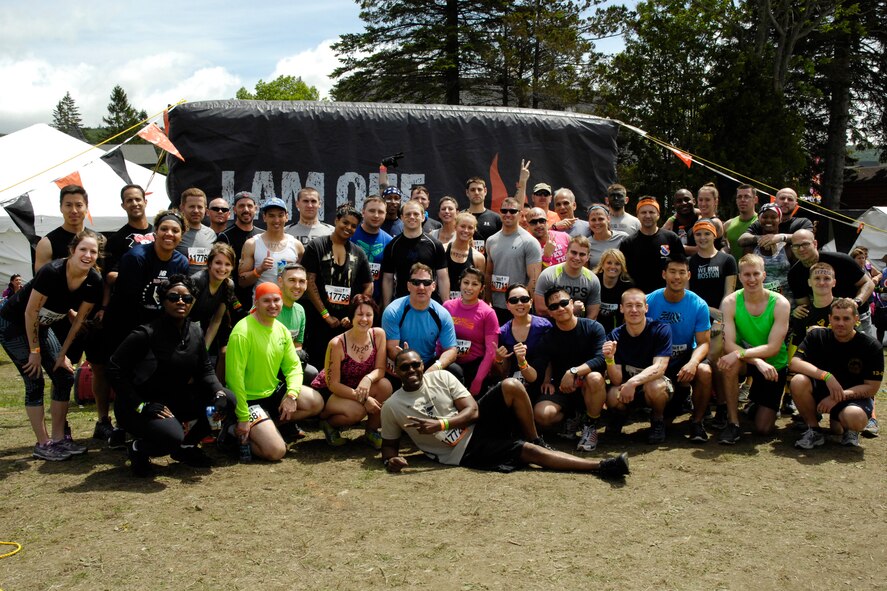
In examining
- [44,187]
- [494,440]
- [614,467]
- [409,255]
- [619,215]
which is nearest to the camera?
[614,467]

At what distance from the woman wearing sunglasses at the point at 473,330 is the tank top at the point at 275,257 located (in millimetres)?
1419

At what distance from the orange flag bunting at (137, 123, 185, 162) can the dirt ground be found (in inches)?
141

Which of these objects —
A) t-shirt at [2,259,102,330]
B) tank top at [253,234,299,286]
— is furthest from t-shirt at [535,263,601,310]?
t-shirt at [2,259,102,330]

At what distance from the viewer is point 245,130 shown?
820 centimetres

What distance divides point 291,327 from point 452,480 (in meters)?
1.83

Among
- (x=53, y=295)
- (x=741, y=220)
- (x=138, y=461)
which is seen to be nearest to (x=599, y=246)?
(x=741, y=220)

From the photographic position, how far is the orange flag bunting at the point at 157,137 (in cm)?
760

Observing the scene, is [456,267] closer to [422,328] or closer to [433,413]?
[422,328]

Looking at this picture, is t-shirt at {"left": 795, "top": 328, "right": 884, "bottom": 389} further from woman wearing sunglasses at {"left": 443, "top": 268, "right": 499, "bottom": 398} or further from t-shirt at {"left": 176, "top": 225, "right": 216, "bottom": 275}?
t-shirt at {"left": 176, "top": 225, "right": 216, "bottom": 275}

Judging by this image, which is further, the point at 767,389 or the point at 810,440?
the point at 767,389

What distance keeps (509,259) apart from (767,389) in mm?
2356

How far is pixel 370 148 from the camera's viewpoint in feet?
27.9

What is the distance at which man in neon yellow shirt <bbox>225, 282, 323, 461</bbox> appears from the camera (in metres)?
5.12

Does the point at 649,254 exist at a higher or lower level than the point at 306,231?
lower
